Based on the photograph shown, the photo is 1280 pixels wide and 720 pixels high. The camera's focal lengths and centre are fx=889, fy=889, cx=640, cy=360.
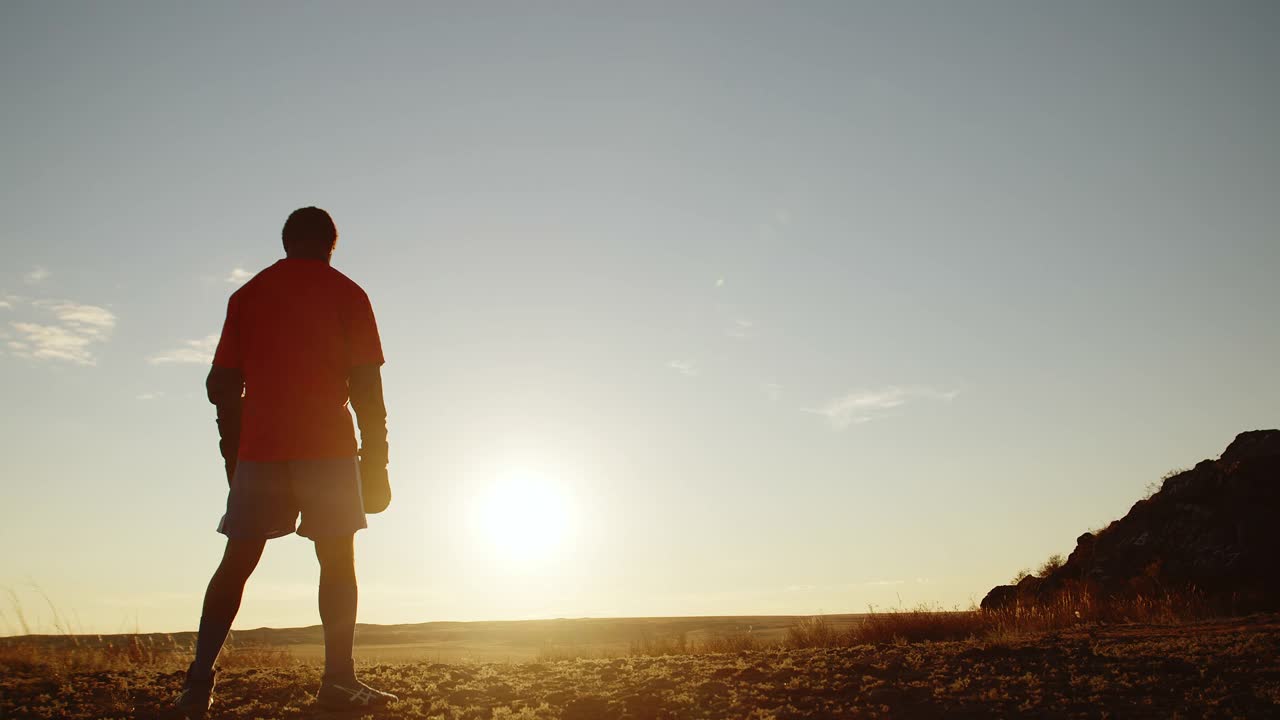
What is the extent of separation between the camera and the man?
4.71 metres

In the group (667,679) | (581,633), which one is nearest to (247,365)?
(667,679)

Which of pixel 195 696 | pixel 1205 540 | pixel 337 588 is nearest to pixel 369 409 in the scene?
pixel 337 588

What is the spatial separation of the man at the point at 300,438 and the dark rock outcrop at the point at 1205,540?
11.8 meters

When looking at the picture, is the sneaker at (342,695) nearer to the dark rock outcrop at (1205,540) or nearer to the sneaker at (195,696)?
the sneaker at (195,696)

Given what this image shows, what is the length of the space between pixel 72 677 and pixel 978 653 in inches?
260

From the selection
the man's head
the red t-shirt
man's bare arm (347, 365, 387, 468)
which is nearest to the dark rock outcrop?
man's bare arm (347, 365, 387, 468)

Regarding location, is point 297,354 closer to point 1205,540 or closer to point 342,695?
point 342,695

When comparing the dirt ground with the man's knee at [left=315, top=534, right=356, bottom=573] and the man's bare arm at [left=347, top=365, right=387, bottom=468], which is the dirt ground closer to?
the man's knee at [left=315, top=534, right=356, bottom=573]

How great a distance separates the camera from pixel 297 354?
489 cm

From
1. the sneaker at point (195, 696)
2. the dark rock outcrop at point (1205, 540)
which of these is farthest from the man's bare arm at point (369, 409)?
the dark rock outcrop at point (1205, 540)

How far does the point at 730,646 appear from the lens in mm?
9219

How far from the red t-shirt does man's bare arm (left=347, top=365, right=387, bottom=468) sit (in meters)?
0.05

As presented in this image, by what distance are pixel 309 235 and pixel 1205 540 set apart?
13.7m

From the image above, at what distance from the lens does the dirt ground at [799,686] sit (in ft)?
17.1
